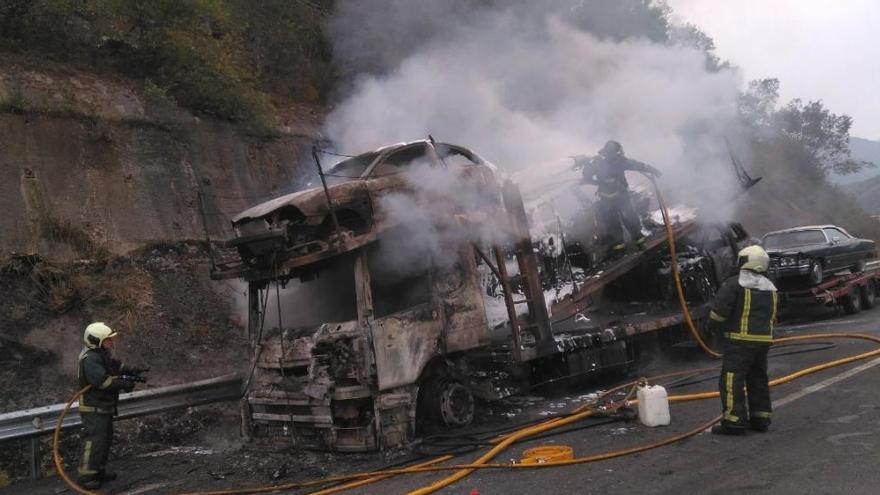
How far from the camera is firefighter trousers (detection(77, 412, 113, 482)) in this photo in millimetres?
5637

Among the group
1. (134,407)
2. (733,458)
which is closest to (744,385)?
(733,458)

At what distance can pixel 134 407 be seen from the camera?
6730mm

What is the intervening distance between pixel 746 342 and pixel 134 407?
5840mm

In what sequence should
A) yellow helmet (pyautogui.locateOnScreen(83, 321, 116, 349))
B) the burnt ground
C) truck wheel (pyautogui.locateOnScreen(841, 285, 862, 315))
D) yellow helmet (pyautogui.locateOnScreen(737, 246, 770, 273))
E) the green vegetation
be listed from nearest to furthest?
yellow helmet (pyautogui.locateOnScreen(737, 246, 770, 273)) → yellow helmet (pyautogui.locateOnScreen(83, 321, 116, 349)) → the burnt ground → the green vegetation → truck wheel (pyautogui.locateOnScreen(841, 285, 862, 315))

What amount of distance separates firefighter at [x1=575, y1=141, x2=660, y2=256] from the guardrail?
5237 millimetres

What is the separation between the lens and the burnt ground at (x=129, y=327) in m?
7.63

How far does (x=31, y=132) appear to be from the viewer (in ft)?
31.8

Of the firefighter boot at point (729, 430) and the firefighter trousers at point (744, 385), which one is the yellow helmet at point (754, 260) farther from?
the firefighter boot at point (729, 430)

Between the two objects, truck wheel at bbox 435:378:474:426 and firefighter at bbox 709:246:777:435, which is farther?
truck wheel at bbox 435:378:474:426

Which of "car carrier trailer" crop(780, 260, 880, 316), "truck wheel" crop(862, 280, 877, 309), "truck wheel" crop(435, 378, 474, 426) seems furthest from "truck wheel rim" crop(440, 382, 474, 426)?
"truck wheel" crop(862, 280, 877, 309)

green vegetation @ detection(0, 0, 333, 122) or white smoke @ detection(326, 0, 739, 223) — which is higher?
green vegetation @ detection(0, 0, 333, 122)

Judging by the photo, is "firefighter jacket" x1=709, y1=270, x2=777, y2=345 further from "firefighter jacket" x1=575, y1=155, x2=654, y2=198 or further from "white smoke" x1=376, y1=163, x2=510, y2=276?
"firefighter jacket" x1=575, y1=155, x2=654, y2=198

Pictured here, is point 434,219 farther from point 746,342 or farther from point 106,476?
point 106,476

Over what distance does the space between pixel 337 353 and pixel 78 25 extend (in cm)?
960
